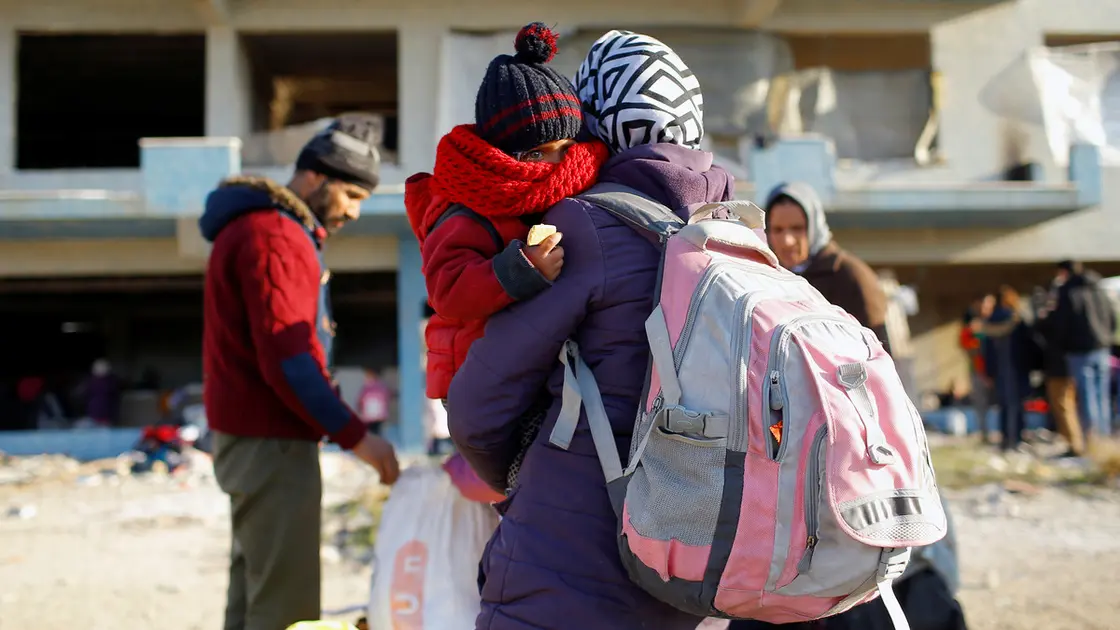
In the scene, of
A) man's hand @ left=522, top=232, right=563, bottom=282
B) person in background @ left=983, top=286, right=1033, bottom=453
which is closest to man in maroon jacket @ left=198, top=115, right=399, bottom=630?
man's hand @ left=522, top=232, right=563, bottom=282

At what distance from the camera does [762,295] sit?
4.69 feet

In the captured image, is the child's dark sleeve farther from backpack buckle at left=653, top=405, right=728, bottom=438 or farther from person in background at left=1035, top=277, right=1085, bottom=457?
person in background at left=1035, top=277, right=1085, bottom=457

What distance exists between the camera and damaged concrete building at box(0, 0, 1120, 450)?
11.4 metres

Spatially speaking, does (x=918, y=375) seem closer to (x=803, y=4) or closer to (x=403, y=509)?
(x=803, y=4)

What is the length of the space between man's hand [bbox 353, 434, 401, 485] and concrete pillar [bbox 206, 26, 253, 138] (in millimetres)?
10517

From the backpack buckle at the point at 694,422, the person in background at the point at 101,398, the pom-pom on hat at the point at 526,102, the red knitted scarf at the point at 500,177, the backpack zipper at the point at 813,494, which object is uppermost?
the pom-pom on hat at the point at 526,102

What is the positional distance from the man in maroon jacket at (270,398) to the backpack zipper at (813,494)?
164 cm

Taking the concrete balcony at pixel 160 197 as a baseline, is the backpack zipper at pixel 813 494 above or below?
below

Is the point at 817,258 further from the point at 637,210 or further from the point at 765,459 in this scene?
the point at 765,459

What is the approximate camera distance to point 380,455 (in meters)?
2.72

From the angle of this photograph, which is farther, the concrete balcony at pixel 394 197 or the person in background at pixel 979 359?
the person in background at pixel 979 359

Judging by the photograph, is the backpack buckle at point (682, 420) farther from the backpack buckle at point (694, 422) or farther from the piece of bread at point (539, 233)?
the piece of bread at point (539, 233)

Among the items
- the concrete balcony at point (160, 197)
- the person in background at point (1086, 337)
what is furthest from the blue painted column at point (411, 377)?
the person in background at point (1086, 337)

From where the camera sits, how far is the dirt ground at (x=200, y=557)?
466cm
